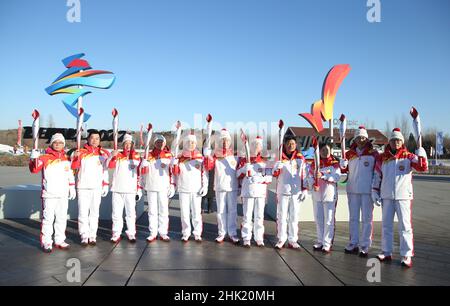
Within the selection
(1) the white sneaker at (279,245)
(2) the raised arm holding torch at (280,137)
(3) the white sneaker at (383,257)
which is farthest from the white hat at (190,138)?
(3) the white sneaker at (383,257)

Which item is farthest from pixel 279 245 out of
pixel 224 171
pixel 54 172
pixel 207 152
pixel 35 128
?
pixel 35 128

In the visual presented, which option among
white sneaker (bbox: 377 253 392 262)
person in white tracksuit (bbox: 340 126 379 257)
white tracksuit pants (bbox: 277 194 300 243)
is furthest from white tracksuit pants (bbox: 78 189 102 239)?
white sneaker (bbox: 377 253 392 262)

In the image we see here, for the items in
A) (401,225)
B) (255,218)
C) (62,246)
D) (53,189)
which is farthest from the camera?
(255,218)

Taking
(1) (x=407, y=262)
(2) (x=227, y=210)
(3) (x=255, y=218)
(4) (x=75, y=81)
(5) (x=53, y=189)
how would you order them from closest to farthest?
(1) (x=407, y=262) → (5) (x=53, y=189) → (3) (x=255, y=218) → (2) (x=227, y=210) → (4) (x=75, y=81)

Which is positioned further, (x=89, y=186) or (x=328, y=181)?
(x=89, y=186)

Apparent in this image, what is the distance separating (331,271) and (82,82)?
28.0 feet

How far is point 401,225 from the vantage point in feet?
18.7

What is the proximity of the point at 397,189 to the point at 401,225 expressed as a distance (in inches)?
24.2

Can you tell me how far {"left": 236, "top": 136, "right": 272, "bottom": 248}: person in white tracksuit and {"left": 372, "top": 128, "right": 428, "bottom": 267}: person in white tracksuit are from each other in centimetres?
203

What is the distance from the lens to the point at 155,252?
612 cm

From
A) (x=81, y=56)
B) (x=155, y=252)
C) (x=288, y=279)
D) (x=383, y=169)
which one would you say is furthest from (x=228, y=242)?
(x=81, y=56)

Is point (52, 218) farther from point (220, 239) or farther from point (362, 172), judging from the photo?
point (362, 172)

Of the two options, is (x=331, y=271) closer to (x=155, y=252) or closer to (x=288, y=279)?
(x=288, y=279)
